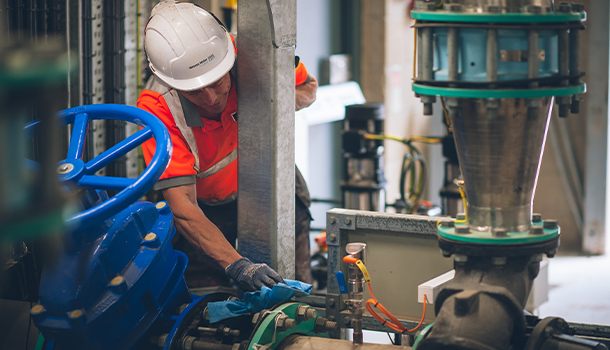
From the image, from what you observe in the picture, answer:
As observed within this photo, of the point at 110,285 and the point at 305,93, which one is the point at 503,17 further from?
the point at 305,93

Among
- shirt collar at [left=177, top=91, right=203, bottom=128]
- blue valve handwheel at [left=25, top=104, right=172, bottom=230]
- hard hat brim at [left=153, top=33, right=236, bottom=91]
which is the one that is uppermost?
hard hat brim at [left=153, top=33, right=236, bottom=91]

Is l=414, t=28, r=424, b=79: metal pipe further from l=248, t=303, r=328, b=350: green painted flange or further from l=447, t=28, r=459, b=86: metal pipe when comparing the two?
l=248, t=303, r=328, b=350: green painted flange

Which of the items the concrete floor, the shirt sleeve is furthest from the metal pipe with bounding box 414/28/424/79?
the concrete floor

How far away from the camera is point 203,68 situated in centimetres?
241

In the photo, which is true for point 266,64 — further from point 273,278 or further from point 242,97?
point 273,278

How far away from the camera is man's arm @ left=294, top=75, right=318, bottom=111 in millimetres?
2914

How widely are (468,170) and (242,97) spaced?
867 millimetres

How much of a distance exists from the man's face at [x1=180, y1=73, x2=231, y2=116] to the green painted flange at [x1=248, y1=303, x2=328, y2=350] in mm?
819

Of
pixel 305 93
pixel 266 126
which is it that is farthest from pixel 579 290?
pixel 266 126

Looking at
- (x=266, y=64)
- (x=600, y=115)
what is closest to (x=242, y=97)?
(x=266, y=64)

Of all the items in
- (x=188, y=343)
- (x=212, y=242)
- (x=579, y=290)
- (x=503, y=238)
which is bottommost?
(x=579, y=290)

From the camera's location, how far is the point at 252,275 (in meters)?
2.19

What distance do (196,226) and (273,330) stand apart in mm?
609

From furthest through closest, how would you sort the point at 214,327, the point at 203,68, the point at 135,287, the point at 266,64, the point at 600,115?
the point at 600,115 < the point at 203,68 < the point at 266,64 < the point at 214,327 < the point at 135,287
